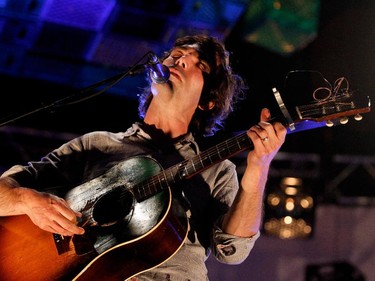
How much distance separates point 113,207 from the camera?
111 inches

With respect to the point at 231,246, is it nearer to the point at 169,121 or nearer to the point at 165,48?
the point at 169,121

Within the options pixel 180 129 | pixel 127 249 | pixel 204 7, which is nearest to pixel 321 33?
pixel 204 7

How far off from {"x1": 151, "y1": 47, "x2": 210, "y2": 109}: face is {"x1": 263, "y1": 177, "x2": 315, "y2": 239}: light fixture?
293cm

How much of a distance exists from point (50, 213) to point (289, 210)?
4134 mm

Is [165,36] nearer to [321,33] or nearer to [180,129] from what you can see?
[321,33]

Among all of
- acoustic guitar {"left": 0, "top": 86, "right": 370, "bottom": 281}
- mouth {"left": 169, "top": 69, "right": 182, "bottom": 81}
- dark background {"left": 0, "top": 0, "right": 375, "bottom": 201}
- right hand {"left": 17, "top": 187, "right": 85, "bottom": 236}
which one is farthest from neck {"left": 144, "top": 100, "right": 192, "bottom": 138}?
dark background {"left": 0, "top": 0, "right": 375, "bottom": 201}

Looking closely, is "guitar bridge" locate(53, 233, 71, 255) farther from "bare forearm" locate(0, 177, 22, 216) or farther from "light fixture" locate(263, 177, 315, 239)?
"light fixture" locate(263, 177, 315, 239)

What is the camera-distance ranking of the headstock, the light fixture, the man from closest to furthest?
the headstock < the man < the light fixture

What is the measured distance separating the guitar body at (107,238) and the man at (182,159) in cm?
8

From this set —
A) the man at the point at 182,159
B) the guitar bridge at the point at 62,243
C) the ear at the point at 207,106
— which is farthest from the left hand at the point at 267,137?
the ear at the point at 207,106

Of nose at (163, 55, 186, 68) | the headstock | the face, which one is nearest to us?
the headstock

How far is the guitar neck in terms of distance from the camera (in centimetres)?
276

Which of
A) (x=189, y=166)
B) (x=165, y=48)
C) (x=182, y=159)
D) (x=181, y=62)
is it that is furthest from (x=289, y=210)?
(x=189, y=166)

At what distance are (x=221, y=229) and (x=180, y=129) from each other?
870mm
